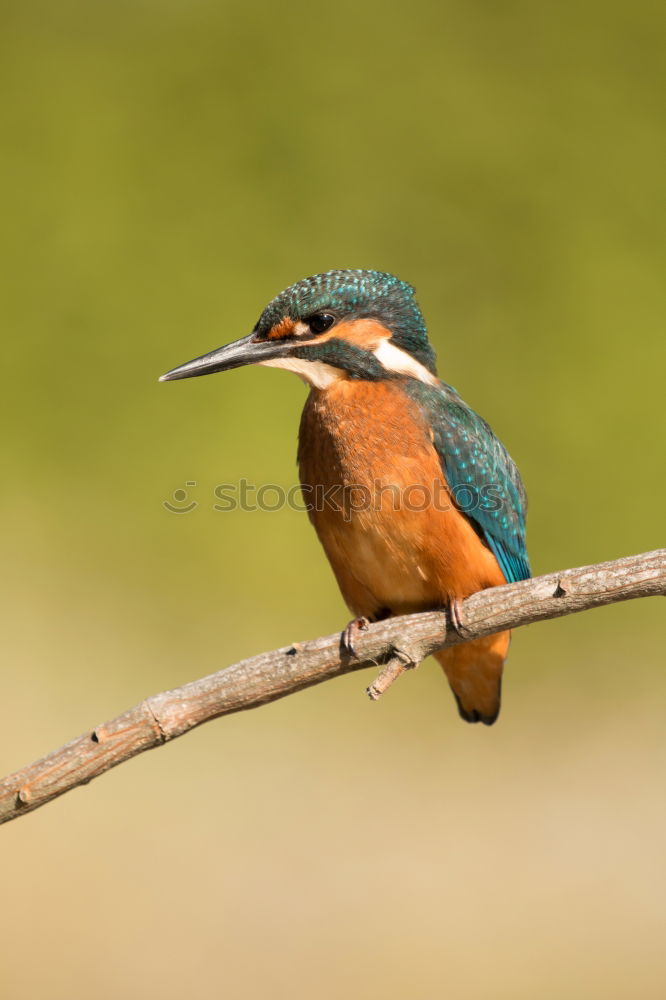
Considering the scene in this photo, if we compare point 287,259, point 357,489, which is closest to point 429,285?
point 287,259

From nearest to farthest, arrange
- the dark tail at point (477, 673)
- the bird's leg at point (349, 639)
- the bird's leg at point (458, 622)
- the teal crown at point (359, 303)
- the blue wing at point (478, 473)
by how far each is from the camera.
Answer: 1. the bird's leg at point (349, 639)
2. the bird's leg at point (458, 622)
3. the teal crown at point (359, 303)
4. the blue wing at point (478, 473)
5. the dark tail at point (477, 673)

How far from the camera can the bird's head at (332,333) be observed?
2.71 meters

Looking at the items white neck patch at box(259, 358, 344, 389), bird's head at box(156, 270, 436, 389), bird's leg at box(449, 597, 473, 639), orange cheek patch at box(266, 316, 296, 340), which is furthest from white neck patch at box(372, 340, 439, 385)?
bird's leg at box(449, 597, 473, 639)

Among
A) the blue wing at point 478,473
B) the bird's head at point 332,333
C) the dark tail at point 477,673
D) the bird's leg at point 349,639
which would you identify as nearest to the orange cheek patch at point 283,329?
the bird's head at point 332,333

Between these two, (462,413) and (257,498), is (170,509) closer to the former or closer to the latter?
(257,498)

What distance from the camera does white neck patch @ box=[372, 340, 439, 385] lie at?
2.84 m

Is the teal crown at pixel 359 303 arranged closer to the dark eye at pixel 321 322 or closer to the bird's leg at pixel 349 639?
the dark eye at pixel 321 322

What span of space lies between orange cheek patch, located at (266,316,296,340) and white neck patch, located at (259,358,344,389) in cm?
6

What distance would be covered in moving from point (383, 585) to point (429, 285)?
233 centimetres

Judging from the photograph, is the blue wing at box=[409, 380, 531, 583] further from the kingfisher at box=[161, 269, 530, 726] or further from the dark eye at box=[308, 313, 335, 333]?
the dark eye at box=[308, 313, 335, 333]

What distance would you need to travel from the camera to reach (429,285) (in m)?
4.76

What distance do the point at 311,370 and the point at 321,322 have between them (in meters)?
0.14

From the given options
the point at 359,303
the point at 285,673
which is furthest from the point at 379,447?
the point at 285,673

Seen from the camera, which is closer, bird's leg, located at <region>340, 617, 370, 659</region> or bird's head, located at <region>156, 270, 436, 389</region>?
bird's leg, located at <region>340, 617, 370, 659</region>
